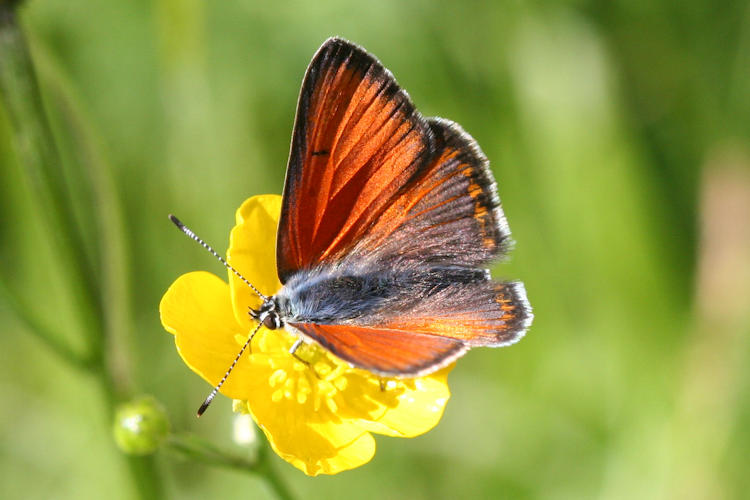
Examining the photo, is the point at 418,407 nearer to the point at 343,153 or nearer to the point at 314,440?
the point at 314,440

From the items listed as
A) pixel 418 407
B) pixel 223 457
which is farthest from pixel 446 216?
pixel 223 457

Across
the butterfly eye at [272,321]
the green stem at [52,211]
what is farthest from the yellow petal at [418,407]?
the green stem at [52,211]

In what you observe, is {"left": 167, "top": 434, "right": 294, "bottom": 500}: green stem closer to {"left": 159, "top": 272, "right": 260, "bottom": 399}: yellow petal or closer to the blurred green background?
{"left": 159, "top": 272, "right": 260, "bottom": 399}: yellow petal

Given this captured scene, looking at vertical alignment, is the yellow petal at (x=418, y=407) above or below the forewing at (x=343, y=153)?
below

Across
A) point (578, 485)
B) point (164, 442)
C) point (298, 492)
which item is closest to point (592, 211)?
point (578, 485)

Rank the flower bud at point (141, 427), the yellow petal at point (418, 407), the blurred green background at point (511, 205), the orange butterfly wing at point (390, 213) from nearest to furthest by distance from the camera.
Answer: the flower bud at point (141, 427) → the orange butterfly wing at point (390, 213) → the yellow petal at point (418, 407) → the blurred green background at point (511, 205)

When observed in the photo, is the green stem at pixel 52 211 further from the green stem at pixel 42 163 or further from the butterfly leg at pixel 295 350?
the butterfly leg at pixel 295 350

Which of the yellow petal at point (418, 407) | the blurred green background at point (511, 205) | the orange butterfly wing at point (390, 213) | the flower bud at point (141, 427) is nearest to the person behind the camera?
the flower bud at point (141, 427)
